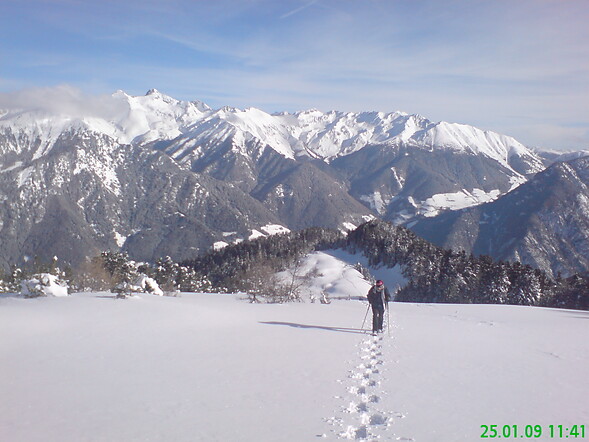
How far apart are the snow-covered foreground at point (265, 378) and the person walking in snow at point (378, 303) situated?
0.75 metres

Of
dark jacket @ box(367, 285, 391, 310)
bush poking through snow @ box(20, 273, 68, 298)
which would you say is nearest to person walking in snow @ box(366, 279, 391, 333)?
dark jacket @ box(367, 285, 391, 310)

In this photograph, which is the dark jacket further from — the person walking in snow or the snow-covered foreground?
the snow-covered foreground

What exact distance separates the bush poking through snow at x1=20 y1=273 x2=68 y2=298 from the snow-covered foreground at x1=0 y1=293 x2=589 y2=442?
2.27 meters

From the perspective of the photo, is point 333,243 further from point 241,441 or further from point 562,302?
point 241,441

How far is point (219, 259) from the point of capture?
386 feet

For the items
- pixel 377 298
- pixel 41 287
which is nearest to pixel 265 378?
pixel 377 298

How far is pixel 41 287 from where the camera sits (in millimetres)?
19047

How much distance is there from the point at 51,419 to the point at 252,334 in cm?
748

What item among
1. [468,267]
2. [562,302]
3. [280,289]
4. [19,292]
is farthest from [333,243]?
[19,292]

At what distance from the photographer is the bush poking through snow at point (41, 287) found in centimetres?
1866

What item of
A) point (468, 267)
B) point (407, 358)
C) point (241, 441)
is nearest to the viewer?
point (241, 441)

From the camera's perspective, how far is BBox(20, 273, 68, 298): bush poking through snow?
18.7m

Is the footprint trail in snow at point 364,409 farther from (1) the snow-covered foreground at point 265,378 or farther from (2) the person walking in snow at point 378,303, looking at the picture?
(2) the person walking in snow at point 378,303

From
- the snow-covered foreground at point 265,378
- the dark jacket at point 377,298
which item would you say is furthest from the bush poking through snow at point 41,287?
the dark jacket at point 377,298
